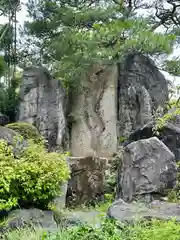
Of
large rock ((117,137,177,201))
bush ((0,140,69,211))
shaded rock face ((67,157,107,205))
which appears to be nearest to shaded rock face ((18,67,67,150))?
shaded rock face ((67,157,107,205))

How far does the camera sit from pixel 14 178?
5.41 metres

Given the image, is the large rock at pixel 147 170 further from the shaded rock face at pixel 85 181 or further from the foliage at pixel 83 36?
the foliage at pixel 83 36

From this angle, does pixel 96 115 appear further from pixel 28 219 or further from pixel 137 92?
pixel 28 219

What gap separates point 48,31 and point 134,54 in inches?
100

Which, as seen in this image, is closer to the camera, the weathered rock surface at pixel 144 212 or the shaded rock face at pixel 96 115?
the weathered rock surface at pixel 144 212

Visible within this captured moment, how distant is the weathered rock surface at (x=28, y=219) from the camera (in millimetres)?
4980

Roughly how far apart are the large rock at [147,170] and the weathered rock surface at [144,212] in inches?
78.4

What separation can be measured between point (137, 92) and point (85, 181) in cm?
378

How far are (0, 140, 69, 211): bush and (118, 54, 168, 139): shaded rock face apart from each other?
18.0ft

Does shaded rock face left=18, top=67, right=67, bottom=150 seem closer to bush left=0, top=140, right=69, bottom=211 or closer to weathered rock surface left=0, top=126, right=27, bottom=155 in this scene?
weathered rock surface left=0, top=126, right=27, bottom=155

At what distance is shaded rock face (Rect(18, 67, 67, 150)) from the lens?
34.3 feet

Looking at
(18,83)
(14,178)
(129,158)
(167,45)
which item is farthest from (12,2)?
(14,178)

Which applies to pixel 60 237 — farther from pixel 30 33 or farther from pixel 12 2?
pixel 12 2

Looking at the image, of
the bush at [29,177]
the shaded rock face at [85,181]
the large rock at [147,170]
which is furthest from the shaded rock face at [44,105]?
the bush at [29,177]
